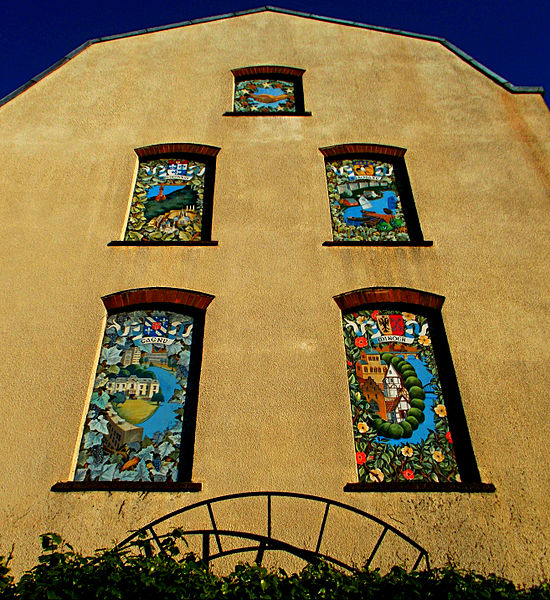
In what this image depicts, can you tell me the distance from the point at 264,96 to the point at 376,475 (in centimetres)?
666

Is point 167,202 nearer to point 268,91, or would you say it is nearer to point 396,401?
point 268,91

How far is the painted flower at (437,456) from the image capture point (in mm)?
5367

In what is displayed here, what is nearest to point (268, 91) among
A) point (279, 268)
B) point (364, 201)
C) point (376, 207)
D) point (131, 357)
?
point (364, 201)

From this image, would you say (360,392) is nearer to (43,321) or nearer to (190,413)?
(190,413)

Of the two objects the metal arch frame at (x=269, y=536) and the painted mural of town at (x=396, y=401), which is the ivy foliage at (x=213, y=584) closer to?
the metal arch frame at (x=269, y=536)

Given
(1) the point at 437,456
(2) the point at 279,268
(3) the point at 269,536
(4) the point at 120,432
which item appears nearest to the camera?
(3) the point at 269,536

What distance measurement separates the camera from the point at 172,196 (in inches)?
305

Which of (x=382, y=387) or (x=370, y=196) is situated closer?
(x=382, y=387)

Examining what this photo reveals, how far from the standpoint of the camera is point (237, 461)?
17.0ft

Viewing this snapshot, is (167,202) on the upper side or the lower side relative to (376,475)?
upper

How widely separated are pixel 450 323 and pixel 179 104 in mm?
5556

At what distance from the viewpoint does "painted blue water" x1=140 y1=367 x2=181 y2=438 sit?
5.59m

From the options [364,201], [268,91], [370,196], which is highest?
[268,91]

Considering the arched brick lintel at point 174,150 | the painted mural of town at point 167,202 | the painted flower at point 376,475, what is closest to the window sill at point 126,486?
the painted flower at point 376,475
